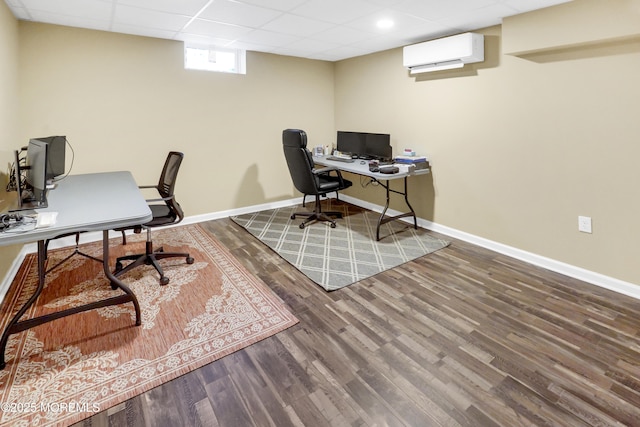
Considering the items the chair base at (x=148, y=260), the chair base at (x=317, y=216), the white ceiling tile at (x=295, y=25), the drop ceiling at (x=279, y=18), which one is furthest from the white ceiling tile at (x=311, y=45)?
the chair base at (x=148, y=260)

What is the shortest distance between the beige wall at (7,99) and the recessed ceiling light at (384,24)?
9.94ft

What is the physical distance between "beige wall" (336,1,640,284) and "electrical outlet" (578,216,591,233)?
36 mm

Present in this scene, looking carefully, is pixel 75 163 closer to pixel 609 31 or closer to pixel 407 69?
pixel 407 69

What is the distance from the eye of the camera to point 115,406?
1.61 meters

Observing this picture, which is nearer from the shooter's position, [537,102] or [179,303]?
[179,303]

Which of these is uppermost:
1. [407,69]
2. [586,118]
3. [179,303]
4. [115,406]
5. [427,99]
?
[407,69]

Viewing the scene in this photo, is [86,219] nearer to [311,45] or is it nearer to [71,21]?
[71,21]

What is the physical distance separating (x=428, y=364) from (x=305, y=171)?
2.57m

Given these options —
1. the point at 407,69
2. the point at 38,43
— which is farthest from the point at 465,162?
the point at 38,43

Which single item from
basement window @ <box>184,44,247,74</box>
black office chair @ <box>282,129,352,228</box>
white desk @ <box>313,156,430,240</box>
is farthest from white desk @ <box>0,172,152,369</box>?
white desk @ <box>313,156,430,240</box>

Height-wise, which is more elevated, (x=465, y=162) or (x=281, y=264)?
(x=465, y=162)

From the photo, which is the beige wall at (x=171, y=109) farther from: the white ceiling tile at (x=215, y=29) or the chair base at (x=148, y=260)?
the chair base at (x=148, y=260)

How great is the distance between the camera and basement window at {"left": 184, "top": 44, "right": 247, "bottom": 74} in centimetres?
422

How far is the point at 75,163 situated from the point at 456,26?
411cm
